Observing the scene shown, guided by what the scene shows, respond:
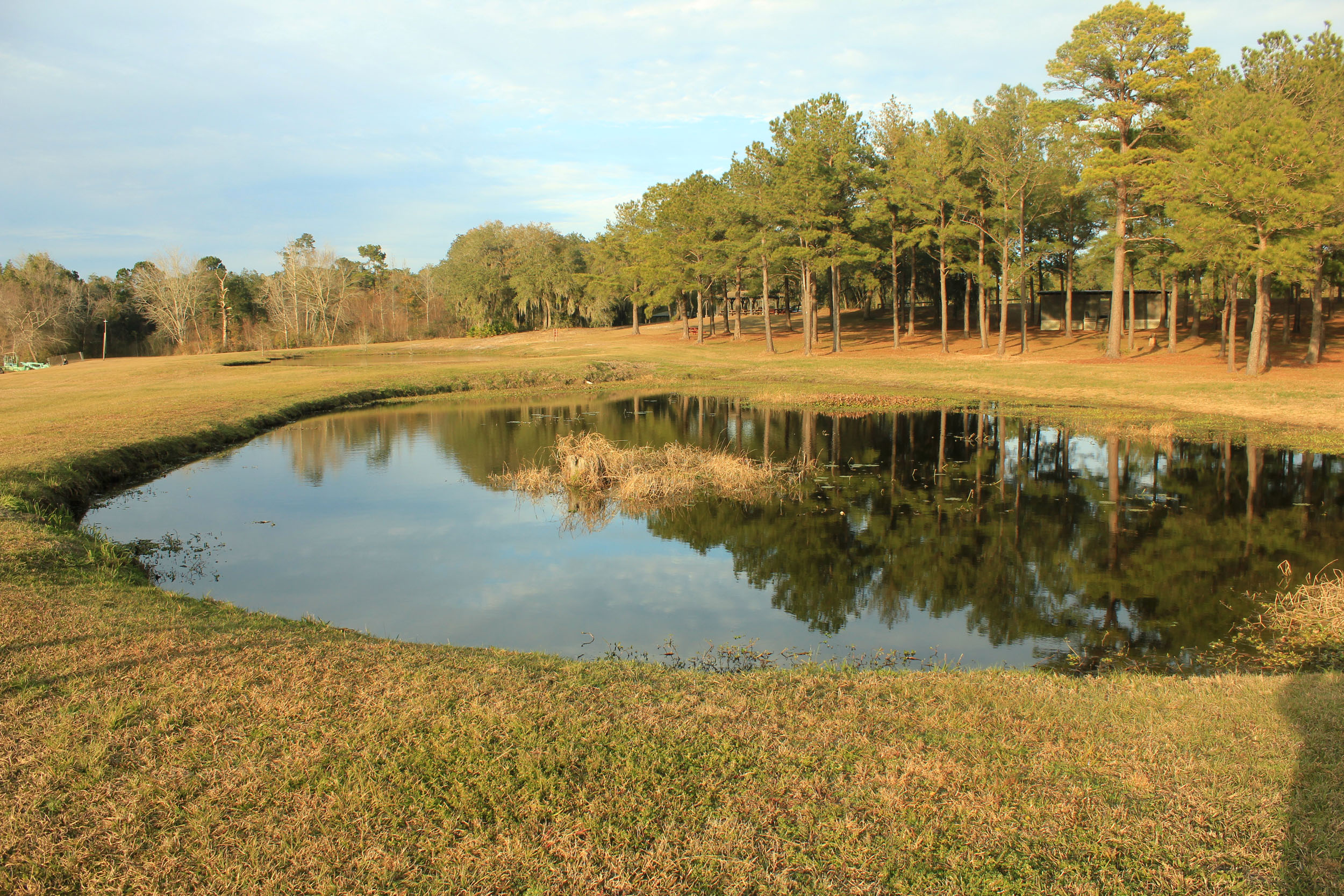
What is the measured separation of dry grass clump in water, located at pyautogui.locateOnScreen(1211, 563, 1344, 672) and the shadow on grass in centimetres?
194

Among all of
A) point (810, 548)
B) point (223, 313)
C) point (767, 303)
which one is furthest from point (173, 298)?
point (810, 548)

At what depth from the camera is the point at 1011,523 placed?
13.7 m

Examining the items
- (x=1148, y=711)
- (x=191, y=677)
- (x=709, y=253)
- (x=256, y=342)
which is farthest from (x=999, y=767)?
(x=256, y=342)

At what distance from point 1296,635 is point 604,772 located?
7930mm

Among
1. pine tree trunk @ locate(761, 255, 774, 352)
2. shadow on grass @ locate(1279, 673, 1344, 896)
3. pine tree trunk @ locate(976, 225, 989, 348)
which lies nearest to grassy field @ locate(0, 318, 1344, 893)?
shadow on grass @ locate(1279, 673, 1344, 896)

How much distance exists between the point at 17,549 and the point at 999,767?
10773mm

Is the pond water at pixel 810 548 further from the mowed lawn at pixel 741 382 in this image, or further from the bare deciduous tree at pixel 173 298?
the bare deciduous tree at pixel 173 298

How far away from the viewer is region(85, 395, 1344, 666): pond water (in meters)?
9.35

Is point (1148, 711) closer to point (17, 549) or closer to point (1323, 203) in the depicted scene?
point (17, 549)

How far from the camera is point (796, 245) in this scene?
160ft

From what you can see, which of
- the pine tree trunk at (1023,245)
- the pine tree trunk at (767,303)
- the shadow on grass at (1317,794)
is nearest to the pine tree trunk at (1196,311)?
the pine tree trunk at (1023,245)

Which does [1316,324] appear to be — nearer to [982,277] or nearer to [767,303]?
[982,277]

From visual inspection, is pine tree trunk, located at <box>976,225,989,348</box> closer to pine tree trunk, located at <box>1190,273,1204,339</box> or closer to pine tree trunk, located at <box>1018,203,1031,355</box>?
pine tree trunk, located at <box>1018,203,1031,355</box>

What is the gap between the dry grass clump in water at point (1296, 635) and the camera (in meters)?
7.74
